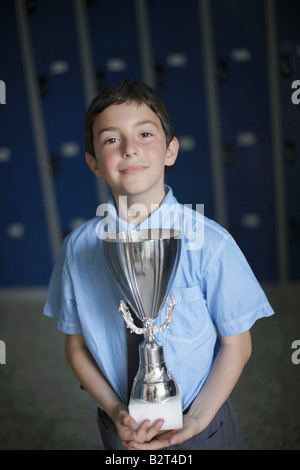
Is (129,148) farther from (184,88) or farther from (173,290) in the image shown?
(184,88)

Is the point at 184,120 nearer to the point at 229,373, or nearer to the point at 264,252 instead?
the point at 264,252

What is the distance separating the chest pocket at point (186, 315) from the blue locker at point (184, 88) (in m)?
2.22

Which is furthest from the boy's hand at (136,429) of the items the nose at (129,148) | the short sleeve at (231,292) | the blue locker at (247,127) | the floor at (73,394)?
the blue locker at (247,127)

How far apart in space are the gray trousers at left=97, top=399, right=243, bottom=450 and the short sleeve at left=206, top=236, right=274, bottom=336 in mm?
251

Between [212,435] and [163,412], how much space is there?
32 cm

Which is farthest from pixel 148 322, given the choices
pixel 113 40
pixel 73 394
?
pixel 113 40

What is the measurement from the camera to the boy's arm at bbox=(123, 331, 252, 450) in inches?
36.5

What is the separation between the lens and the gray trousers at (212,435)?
1.09m

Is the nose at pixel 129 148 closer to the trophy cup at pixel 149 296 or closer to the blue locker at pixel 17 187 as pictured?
the trophy cup at pixel 149 296

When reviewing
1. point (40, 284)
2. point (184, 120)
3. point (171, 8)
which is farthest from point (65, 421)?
point (171, 8)

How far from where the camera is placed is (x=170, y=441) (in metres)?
0.85

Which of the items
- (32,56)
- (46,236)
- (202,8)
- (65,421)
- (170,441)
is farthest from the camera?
(46,236)

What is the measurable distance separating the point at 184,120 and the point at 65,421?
2.04 meters

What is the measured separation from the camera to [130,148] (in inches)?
36.0
